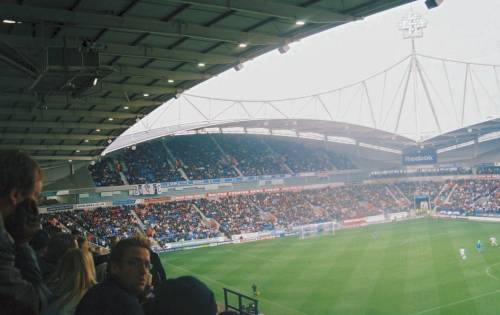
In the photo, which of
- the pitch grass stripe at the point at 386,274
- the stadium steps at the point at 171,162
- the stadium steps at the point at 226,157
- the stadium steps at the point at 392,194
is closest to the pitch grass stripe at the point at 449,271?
the pitch grass stripe at the point at 386,274

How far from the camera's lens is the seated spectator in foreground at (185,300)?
225cm

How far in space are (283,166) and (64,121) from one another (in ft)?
119

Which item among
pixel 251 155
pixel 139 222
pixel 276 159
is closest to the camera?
pixel 139 222

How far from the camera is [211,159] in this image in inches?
2072

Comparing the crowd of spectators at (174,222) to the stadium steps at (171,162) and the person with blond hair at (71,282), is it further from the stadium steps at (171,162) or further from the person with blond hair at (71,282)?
the person with blond hair at (71,282)

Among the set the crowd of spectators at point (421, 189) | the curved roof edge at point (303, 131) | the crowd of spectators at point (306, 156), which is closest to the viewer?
the curved roof edge at point (303, 131)

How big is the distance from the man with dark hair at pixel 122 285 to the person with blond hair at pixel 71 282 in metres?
0.73

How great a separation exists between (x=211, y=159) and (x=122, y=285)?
5011 centimetres

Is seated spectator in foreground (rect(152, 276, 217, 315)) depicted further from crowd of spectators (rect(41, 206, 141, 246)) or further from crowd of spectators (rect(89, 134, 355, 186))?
crowd of spectators (rect(89, 134, 355, 186))

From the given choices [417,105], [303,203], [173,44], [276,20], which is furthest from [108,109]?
[417,105]

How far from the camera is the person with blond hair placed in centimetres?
329

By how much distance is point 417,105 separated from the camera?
60906mm

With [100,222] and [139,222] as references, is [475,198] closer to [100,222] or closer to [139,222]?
[139,222]

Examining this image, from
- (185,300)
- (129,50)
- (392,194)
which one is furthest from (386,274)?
(392,194)
